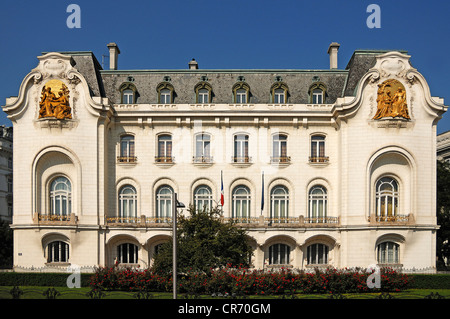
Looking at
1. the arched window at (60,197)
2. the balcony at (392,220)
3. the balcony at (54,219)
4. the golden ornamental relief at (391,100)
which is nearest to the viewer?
the balcony at (392,220)

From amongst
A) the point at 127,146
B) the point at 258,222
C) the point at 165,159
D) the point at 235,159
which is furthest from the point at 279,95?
the point at 127,146

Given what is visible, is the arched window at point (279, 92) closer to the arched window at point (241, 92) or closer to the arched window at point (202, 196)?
the arched window at point (241, 92)

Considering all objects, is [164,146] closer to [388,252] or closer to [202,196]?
[202,196]

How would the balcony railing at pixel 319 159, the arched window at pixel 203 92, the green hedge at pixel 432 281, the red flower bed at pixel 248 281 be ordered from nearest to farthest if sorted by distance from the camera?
the red flower bed at pixel 248 281 < the green hedge at pixel 432 281 < the balcony railing at pixel 319 159 < the arched window at pixel 203 92

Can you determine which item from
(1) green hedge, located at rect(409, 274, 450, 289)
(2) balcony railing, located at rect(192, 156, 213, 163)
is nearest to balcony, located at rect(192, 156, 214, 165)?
(2) balcony railing, located at rect(192, 156, 213, 163)

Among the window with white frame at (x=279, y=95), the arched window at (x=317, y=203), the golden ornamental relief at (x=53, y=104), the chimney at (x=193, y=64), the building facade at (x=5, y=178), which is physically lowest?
the arched window at (x=317, y=203)

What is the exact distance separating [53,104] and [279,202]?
19397 millimetres

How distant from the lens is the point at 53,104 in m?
38.5

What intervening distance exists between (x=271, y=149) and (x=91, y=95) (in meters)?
15.0

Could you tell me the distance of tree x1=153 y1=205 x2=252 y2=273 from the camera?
3038 cm

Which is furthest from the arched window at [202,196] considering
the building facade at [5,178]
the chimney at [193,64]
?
the building facade at [5,178]

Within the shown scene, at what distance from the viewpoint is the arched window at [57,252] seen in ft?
127

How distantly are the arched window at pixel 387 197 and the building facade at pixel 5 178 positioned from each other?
39.0 meters

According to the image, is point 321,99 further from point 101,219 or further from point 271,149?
point 101,219
